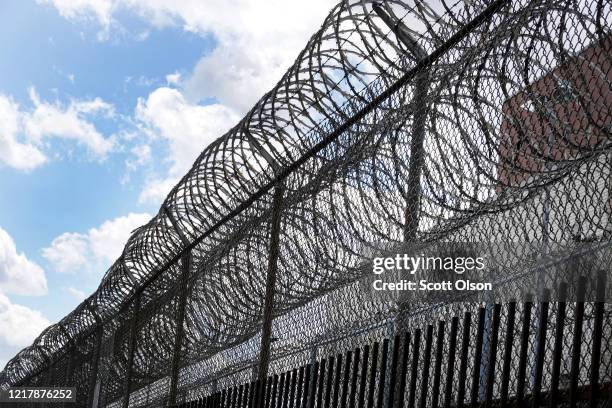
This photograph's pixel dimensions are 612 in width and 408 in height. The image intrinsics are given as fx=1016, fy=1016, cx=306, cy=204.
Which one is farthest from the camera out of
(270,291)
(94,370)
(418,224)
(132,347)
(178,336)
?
(94,370)

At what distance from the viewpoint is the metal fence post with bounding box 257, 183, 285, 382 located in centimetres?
574

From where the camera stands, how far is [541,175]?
349 centimetres

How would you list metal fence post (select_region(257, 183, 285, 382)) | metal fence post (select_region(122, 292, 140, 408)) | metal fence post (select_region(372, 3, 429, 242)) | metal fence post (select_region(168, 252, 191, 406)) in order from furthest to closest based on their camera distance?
metal fence post (select_region(122, 292, 140, 408)) < metal fence post (select_region(168, 252, 191, 406)) < metal fence post (select_region(257, 183, 285, 382)) < metal fence post (select_region(372, 3, 429, 242))

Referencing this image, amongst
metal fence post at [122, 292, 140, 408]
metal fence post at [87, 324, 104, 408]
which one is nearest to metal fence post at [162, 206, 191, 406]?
metal fence post at [122, 292, 140, 408]

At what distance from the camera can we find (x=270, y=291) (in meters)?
5.80

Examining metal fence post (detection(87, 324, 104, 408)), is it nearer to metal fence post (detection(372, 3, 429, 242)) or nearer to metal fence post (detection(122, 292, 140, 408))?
metal fence post (detection(122, 292, 140, 408))

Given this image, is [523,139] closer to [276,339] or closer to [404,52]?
[404,52]

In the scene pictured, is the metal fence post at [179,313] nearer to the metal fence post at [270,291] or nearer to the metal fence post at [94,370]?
the metal fence post at [270,291]

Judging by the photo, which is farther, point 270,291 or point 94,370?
point 94,370

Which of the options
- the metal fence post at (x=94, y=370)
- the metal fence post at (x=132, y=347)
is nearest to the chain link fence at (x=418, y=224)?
the metal fence post at (x=132, y=347)

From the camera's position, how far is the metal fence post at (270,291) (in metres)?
5.74

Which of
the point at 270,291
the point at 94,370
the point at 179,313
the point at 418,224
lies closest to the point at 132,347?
the point at 179,313

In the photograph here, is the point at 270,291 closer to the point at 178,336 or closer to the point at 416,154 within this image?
the point at 416,154

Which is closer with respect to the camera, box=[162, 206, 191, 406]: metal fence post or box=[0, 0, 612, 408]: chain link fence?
box=[0, 0, 612, 408]: chain link fence
